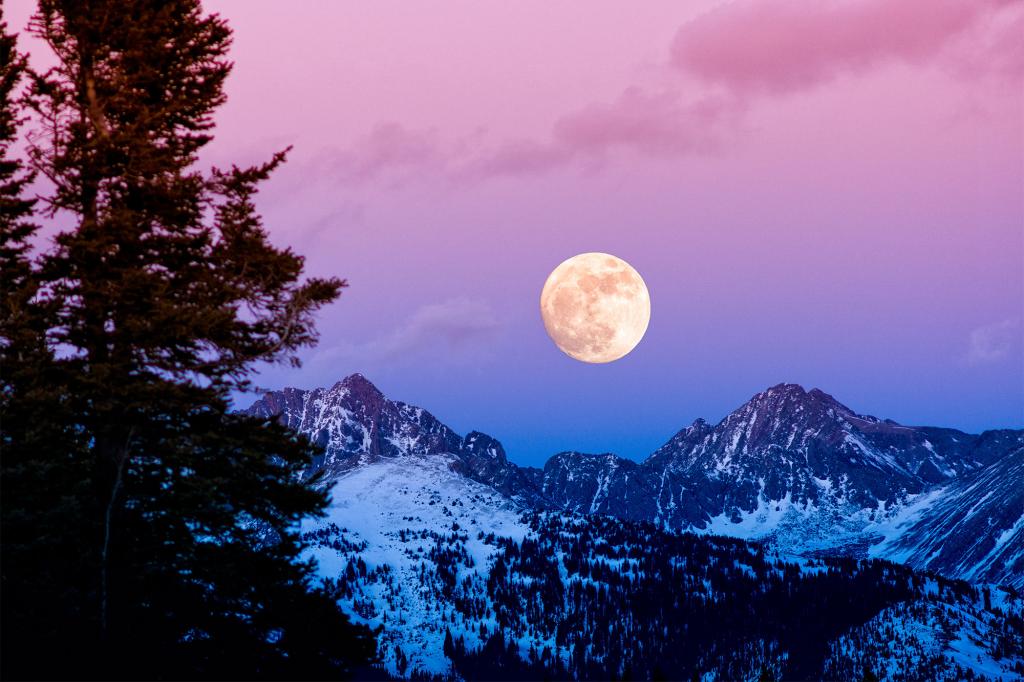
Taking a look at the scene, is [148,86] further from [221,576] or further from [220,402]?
[221,576]

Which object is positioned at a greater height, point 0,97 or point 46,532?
point 0,97

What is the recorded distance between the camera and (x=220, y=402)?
2303 centimetres

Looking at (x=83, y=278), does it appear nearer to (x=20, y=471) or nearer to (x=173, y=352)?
(x=173, y=352)

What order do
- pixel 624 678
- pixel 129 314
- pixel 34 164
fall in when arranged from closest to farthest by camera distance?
pixel 129 314 → pixel 34 164 → pixel 624 678

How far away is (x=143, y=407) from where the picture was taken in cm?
2208

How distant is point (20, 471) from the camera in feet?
68.9

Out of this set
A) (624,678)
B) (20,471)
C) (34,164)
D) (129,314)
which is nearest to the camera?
(20,471)

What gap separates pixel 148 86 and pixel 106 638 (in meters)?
→ 13.7

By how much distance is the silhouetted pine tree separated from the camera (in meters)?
21.5

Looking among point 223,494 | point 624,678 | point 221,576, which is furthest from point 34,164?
point 624,678

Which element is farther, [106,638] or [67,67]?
[67,67]

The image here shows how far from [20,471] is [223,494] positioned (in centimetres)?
440

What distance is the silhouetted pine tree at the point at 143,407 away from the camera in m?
21.5

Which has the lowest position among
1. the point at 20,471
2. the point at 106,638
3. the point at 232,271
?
the point at 106,638
